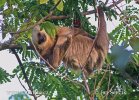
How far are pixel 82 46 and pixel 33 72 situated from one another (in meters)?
1.38

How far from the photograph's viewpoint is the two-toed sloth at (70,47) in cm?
532

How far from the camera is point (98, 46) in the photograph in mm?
5336

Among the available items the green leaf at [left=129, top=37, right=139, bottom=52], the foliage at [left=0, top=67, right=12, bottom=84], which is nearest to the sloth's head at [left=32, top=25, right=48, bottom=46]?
the foliage at [left=0, top=67, right=12, bottom=84]

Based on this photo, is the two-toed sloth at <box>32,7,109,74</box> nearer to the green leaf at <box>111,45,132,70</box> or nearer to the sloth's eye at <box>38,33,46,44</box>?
the sloth's eye at <box>38,33,46,44</box>

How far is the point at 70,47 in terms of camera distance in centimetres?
548

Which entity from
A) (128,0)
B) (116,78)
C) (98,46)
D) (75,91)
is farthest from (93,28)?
(128,0)

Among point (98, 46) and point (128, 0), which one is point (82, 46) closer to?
point (98, 46)

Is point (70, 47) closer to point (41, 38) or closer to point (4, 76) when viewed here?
point (41, 38)

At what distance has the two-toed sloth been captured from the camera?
5.32m

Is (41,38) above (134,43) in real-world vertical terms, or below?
below

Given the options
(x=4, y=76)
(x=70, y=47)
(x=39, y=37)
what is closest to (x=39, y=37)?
(x=39, y=37)

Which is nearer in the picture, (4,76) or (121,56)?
(121,56)

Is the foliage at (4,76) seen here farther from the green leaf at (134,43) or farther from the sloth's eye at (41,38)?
the green leaf at (134,43)

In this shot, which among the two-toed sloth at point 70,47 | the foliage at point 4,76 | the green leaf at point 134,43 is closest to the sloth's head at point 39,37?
the two-toed sloth at point 70,47
